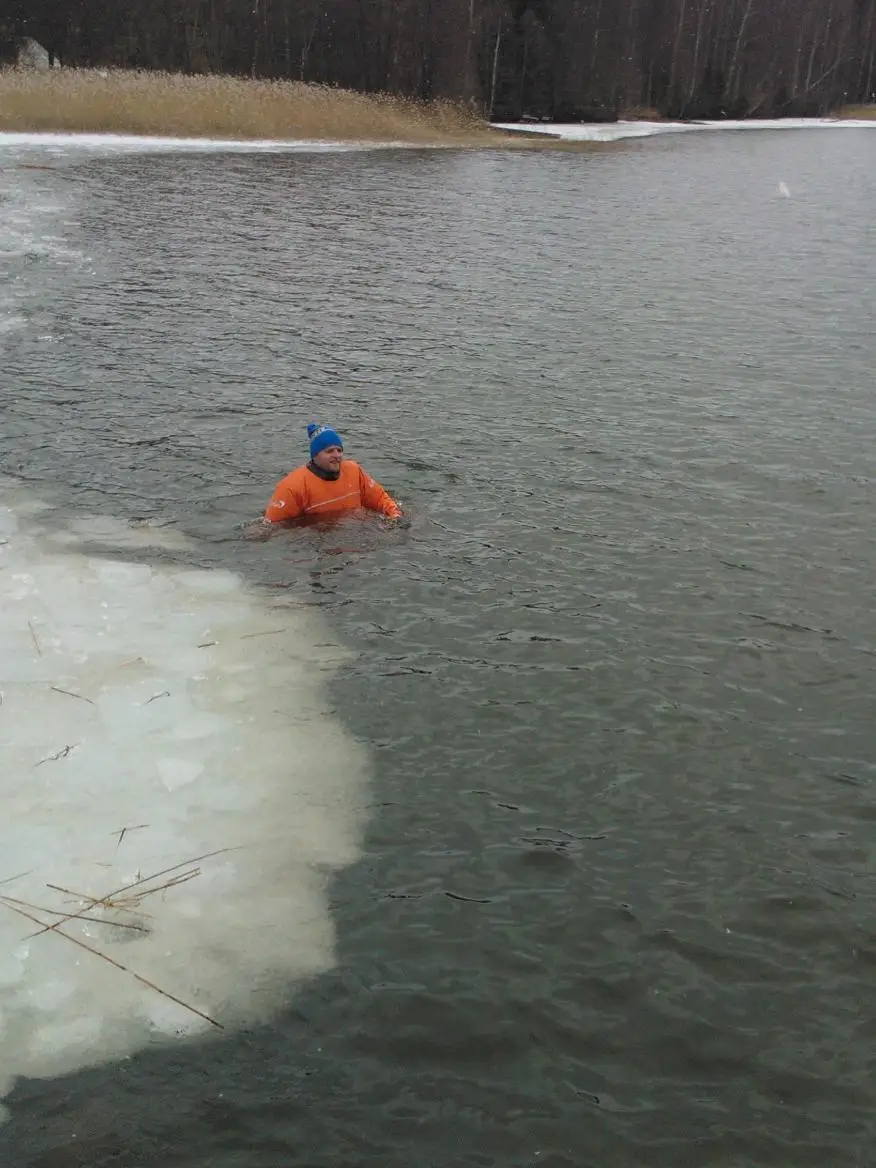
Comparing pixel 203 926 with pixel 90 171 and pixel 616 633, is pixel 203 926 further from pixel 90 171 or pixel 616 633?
pixel 90 171

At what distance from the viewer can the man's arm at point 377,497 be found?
40.5 ft

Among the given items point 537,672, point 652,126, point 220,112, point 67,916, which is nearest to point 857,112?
point 652,126

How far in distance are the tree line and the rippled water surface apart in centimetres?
4228

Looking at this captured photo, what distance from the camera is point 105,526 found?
12.0m

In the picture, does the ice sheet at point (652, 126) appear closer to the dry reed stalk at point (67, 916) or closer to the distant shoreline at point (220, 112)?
the distant shoreline at point (220, 112)

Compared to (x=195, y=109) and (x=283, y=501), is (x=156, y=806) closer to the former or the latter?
(x=283, y=501)

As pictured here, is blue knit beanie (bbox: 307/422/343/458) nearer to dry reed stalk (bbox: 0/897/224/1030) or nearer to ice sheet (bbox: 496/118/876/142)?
dry reed stalk (bbox: 0/897/224/1030)

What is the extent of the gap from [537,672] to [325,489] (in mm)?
3827

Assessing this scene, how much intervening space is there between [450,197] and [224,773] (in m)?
31.7

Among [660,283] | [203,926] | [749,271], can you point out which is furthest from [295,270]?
[203,926]

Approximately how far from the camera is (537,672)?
9445 millimetres

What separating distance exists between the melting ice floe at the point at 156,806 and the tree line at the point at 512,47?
59.2 m

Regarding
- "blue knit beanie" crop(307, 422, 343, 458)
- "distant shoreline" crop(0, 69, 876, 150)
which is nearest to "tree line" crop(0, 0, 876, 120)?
"distant shoreline" crop(0, 69, 876, 150)

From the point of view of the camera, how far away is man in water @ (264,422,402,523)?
39.4 ft
